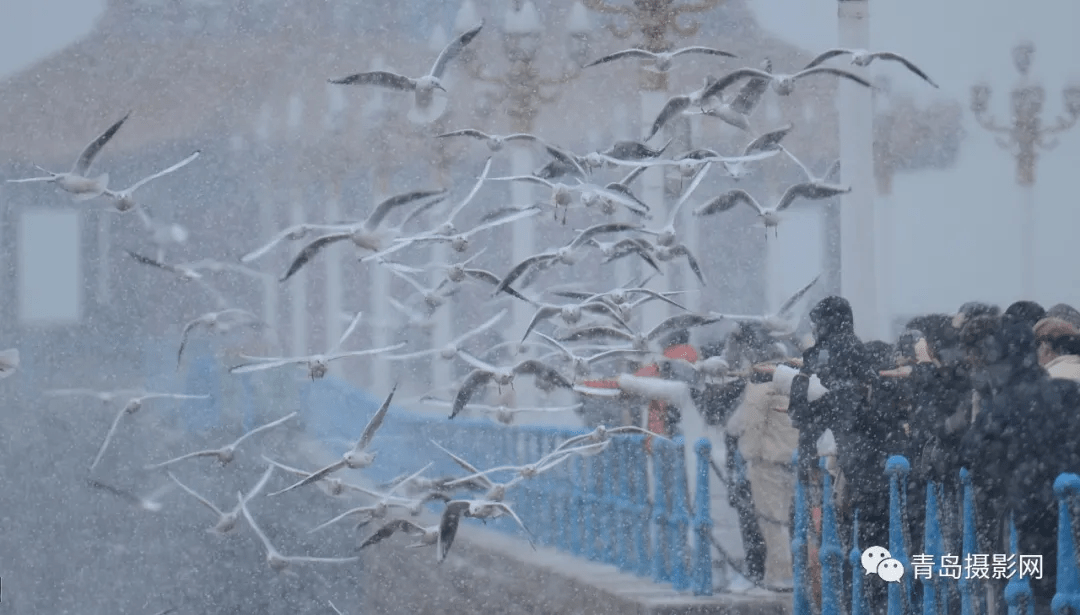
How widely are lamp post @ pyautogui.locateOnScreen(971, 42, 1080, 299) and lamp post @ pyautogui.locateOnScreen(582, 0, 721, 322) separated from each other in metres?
2.90

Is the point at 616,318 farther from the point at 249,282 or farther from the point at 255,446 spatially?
the point at 249,282

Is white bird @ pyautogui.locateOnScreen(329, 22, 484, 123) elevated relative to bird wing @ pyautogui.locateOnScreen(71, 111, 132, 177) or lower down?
elevated

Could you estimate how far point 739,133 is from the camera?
10906 mm

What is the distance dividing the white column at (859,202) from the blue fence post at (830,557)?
2.06 metres

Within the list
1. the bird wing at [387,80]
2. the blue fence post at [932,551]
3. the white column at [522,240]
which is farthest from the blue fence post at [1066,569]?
the white column at [522,240]

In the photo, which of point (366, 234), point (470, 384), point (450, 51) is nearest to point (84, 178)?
point (366, 234)

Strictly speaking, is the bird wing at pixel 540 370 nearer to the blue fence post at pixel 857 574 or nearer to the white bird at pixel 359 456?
the white bird at pixel 359 456

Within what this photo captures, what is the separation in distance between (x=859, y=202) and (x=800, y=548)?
2161 millimetres

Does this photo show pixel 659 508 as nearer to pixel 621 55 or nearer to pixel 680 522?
pixel 680 522

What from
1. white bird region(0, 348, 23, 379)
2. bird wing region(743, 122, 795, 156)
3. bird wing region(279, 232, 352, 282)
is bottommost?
white bird region(0, 348, 23, 379)

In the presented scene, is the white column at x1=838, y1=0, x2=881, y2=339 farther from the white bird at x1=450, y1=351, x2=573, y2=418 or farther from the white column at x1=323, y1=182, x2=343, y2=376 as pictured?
the white column at x1=323, y1=182, x2=343, y2=376

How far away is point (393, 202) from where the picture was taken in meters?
4.62

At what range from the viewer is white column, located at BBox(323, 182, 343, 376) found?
1332 cm

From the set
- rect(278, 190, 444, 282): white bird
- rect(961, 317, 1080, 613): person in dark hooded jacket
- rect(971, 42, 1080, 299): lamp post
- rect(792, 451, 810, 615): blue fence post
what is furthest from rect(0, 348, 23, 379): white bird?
rect(971, 42, 1080, 299): lamp post
